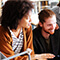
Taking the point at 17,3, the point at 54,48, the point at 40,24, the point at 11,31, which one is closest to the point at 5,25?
the point at 11,31

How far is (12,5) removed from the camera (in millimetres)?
693

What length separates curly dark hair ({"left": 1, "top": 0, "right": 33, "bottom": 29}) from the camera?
2.26 ft

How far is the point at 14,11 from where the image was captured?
2.29ft

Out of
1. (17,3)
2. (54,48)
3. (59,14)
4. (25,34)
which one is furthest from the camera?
(59,14)

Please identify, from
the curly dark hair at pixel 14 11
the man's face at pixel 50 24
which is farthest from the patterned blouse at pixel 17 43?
the man's face at pixel 50 24

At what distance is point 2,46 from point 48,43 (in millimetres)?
411

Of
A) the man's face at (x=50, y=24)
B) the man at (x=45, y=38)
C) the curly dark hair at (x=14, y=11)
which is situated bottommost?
the man at (x=45, y=38)

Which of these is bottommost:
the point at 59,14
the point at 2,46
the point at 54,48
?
the point at 54,48

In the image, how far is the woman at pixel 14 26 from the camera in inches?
27.4

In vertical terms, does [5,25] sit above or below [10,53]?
above

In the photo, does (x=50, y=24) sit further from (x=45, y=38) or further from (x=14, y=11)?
(x=14, y=11)

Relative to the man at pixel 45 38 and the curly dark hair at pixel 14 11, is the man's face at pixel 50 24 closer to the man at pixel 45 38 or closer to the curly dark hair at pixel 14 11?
the man at pixel 45 38

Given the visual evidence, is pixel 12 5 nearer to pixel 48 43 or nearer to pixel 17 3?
pixel 17 3

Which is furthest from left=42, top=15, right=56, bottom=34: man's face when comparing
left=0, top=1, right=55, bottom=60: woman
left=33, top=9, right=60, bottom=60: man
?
left=0, top=1, right=55, bottom=60: woman
